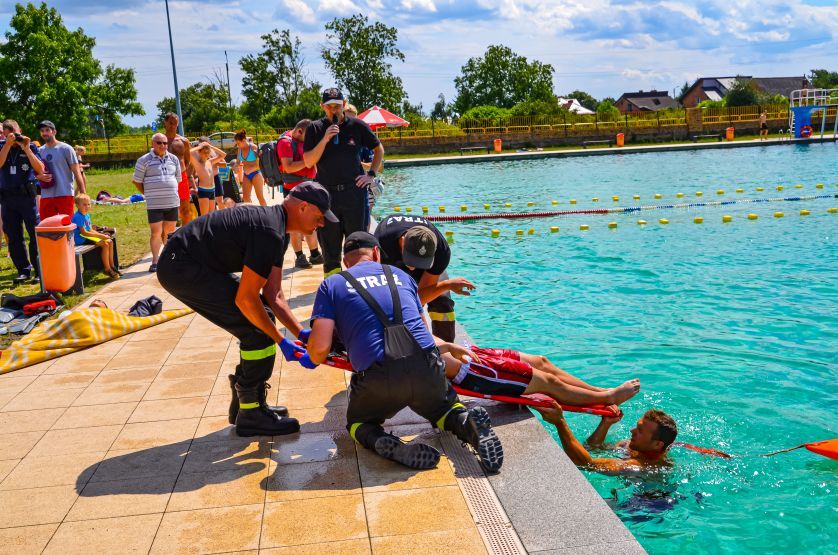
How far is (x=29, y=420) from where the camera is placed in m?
4.93

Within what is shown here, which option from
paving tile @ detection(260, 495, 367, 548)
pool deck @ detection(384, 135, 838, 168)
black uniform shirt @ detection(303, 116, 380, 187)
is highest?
black uniform shirt @ detection(303, 116, 380, 187)

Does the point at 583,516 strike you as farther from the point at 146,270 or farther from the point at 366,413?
the point at 146,270

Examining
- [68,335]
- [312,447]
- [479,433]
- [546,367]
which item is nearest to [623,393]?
[546,367]

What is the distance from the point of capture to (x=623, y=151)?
118 feet

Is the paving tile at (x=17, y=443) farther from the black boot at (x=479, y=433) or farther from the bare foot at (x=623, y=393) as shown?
the bare foot at (x=623, y=393)

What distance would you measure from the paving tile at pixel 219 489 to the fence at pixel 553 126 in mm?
37916

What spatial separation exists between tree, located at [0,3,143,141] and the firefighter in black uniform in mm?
47228

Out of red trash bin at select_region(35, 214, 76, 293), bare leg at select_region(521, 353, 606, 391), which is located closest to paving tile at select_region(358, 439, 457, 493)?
bare leg at select_region(521, 353, 606, 391)

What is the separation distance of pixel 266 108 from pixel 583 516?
214 ft

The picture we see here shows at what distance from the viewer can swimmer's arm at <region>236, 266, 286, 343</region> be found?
4.16 metres

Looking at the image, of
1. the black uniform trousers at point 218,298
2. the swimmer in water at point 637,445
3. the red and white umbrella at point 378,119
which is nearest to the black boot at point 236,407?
the black uniform trousers at point 218,298

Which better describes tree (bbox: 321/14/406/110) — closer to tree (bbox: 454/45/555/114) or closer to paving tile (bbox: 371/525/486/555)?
tree (bbox: 454/45/555/114)

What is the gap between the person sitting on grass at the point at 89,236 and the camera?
374 inches

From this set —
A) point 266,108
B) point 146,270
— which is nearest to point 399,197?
point 146,270
